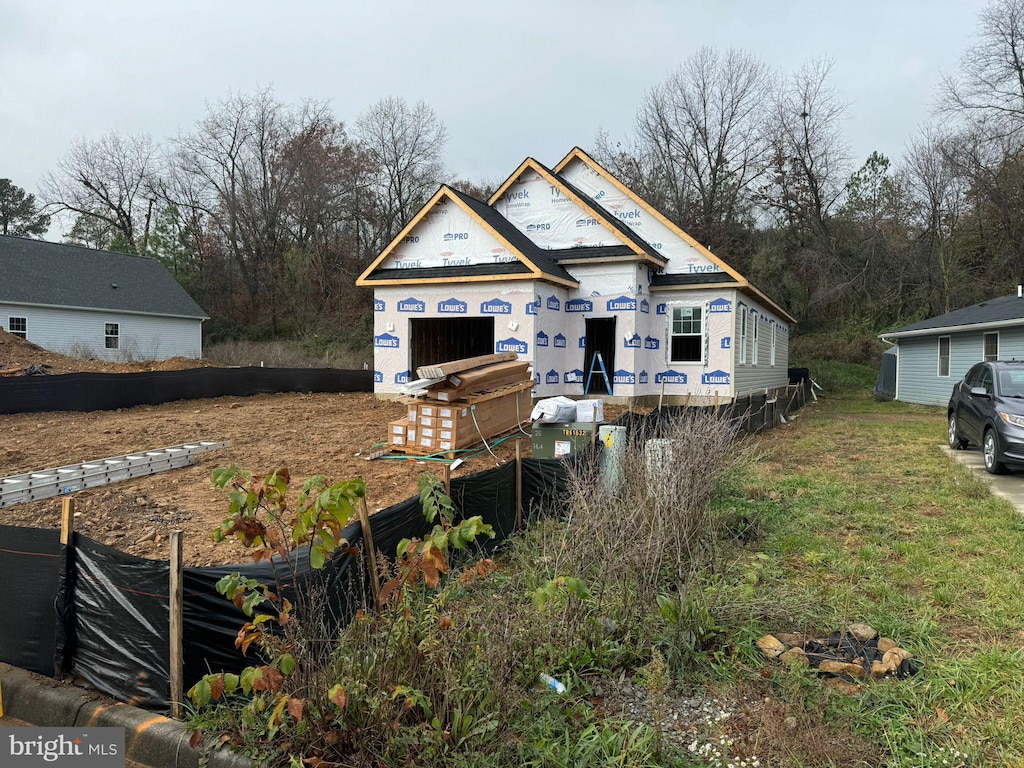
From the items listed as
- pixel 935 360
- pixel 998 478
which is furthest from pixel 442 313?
pixel 935 360

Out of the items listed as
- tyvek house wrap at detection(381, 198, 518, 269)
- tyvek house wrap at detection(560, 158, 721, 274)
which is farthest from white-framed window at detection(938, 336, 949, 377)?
tyvek house wrap at detection(381, 198, 518, 269)

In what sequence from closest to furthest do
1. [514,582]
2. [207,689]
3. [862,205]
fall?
[207,689] → [514,582] → [862,205]

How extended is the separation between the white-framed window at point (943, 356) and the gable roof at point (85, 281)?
3177cm

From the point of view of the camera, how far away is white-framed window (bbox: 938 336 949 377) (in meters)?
20.8

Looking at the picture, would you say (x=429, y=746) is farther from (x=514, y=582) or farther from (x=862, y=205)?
(x=862, y=205)

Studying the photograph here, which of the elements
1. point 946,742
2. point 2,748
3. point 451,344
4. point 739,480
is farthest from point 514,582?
point 451,344

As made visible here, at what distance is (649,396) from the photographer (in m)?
16.7

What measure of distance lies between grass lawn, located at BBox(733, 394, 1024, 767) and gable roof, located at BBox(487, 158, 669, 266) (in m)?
6.72

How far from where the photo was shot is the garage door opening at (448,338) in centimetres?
1675

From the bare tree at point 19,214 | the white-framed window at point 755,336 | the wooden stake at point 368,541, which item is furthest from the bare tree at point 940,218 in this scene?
the bare tree at point 19,214

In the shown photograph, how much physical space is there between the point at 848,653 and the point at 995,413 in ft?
25.3

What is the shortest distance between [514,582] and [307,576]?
1.45m

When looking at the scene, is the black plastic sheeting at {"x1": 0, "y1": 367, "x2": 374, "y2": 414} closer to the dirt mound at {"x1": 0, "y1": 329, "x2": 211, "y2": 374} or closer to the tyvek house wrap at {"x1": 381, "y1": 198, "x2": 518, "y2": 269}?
the dirt mound at {"x1": 0, "y1": 329, "x2": 211, "y2": 374}

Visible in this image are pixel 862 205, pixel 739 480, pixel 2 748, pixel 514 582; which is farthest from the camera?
pixel 862 205
